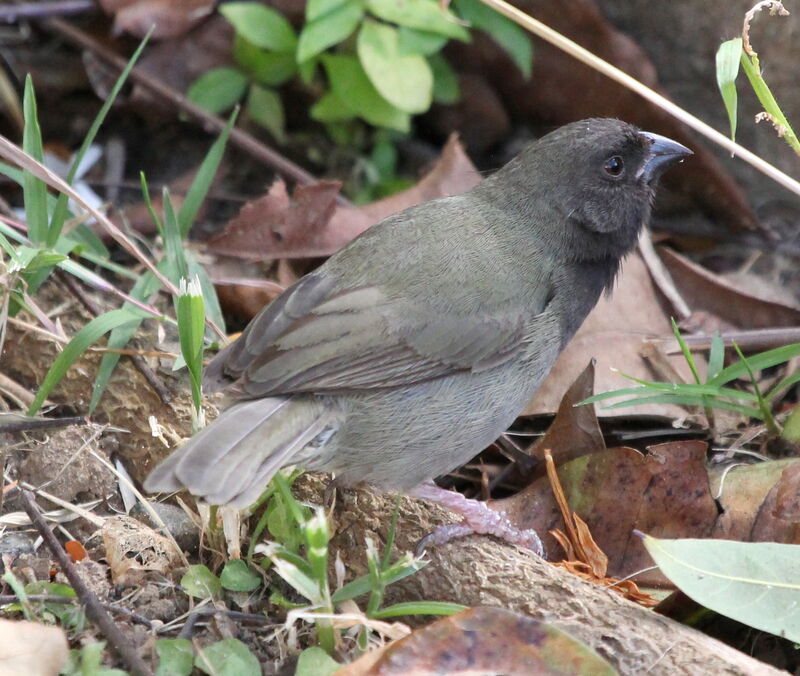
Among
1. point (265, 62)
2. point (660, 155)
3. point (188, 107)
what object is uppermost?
point (265, 62)

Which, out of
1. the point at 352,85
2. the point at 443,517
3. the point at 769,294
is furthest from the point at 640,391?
the point at 352,85

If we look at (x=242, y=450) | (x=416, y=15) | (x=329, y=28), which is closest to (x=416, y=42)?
(x=416, y=15)

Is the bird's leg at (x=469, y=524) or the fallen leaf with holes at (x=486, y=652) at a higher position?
the fallen leaf with holes at (x=486, y=652)

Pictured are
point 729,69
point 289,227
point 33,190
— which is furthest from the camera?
point 289,227

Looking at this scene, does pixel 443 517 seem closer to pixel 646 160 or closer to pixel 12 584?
pixel 12 584

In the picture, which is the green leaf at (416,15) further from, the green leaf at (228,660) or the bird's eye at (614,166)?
the green leaf at (228,660)

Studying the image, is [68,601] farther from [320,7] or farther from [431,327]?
[320,7]

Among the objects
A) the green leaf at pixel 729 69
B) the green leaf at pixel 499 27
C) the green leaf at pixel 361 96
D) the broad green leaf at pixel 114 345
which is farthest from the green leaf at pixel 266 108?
the green leaf at pixel 729 69
